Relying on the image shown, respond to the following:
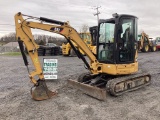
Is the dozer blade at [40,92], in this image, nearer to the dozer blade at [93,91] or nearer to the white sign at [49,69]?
the dozer blade at [93,91]

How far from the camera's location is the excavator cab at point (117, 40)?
710 cm

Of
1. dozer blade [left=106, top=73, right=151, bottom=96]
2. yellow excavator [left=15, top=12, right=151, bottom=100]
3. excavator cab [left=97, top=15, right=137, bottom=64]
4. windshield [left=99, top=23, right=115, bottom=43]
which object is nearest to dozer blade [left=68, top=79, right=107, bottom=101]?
yellow excavator [left=15, top=12, right=151, bottom=100]

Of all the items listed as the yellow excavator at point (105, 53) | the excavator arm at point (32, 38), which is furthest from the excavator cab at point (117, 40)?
the excavator arm at point (32, 38)

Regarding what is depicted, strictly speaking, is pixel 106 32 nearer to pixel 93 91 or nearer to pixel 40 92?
pixel 93 91

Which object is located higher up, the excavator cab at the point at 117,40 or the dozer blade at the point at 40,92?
the excavator cab at the point at 117,40

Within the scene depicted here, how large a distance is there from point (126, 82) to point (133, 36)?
1592 millimetres

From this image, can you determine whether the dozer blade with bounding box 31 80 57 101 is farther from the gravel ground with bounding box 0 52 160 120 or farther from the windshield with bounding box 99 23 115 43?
the windshield with bounding box 99 23 115 43

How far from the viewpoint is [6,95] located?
7.03 metres

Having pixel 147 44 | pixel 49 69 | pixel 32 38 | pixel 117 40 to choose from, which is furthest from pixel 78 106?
pixel 147 44

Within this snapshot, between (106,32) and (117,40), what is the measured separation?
0.52 m

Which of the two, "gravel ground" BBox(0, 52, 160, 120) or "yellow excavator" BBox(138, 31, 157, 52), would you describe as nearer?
"gravel ground" BBox(0, 52, 160, 120)

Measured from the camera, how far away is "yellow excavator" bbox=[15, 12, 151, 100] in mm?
6262

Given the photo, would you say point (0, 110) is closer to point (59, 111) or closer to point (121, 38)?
point (59, 111)

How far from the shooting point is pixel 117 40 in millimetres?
7113
